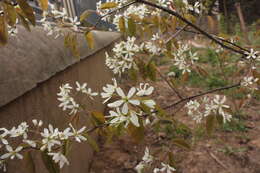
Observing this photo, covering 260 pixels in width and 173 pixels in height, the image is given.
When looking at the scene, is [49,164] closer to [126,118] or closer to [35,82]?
[126,118]

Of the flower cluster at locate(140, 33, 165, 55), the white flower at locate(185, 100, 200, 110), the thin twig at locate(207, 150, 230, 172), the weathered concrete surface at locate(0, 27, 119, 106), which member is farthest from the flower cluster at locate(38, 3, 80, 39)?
the thin twig at locate(207, 150, 230, 172)

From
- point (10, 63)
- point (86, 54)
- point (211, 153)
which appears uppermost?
point (10, 63)

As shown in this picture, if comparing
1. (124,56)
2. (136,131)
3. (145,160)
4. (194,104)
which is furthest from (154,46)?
(136,131)

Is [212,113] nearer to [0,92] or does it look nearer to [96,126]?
[96,126]

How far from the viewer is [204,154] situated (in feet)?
7.06

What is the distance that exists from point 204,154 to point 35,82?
153 cm

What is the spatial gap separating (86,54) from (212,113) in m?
1.41

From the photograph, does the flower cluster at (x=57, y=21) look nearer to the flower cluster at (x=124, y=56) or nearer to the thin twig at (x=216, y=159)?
the flower cluster at (x=124, y=56)

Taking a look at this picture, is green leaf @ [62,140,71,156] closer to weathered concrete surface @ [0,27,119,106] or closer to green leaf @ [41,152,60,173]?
green leaf @ [41,152,60,173]

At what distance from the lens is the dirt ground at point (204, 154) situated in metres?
2.00

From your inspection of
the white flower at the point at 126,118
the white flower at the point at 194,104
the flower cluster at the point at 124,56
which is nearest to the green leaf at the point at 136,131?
the white flower at the point at 126,118

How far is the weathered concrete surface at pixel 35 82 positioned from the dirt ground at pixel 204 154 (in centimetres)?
33

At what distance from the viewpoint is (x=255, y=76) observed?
3.79 feet

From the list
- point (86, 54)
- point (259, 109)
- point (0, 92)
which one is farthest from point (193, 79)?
point (0, 92)
